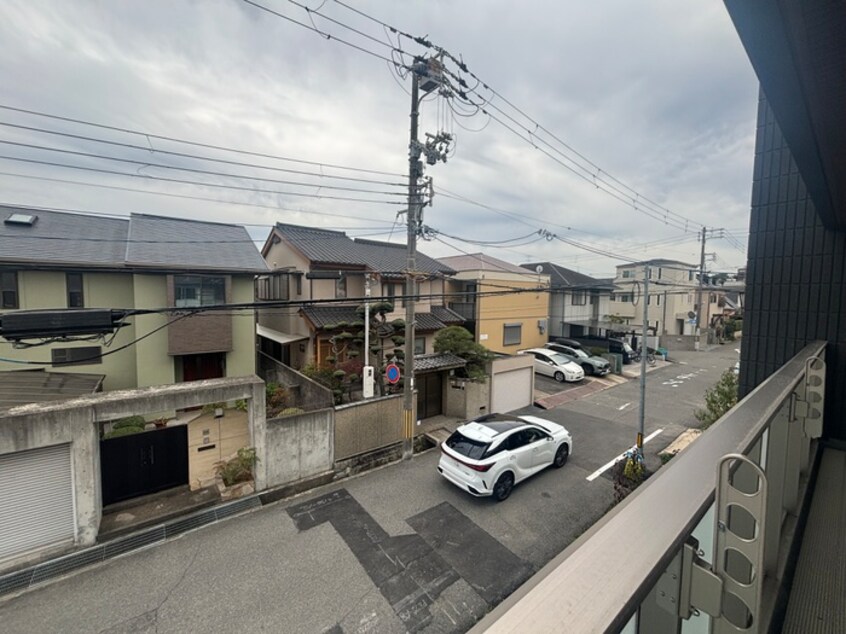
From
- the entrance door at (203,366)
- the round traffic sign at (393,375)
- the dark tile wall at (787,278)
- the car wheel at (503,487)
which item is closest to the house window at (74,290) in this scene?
the entrance door at (203,366)

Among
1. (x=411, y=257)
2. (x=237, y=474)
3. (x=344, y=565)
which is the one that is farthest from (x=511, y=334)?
(x=344, y=565)

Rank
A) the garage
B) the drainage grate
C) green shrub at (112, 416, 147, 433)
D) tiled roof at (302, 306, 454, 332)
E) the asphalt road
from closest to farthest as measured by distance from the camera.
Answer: the asphalt road
the drainage grate
green shrub at (112, 416, 147, 433)
the garage
tiled roof at (302, 306, 454, 332)

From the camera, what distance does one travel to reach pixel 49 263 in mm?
9648

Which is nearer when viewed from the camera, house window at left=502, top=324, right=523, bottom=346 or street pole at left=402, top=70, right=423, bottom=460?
street pole at left=402, top=70, right=423, bottom=460

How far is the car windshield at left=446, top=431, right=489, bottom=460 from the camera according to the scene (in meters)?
7.45

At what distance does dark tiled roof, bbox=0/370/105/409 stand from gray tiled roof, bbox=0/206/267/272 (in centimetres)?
292

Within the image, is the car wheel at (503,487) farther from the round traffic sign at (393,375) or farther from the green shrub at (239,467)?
the green shrub at (239,467)

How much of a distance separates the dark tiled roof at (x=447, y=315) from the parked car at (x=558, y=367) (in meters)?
3.66

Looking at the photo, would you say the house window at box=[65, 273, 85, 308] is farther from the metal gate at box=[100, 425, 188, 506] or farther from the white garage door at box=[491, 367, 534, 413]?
the white garage door at box=[491, 367, 534, 413]

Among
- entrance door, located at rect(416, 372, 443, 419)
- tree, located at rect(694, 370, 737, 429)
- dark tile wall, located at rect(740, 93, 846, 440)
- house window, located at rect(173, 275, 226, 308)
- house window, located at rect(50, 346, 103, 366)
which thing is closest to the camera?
dark tile wall, located at rect(740, 93, 846, 440)

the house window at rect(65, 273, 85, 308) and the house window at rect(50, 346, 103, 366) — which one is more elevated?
the house window at rect(65, 273, 85, 308)

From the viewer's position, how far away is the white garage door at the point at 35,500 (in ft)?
18.3

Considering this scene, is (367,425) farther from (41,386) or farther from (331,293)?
(41,386)

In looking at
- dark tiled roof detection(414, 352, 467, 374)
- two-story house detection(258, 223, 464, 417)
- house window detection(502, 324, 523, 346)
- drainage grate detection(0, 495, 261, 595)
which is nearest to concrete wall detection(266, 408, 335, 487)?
drainage grate detection(0, 495, 261, 595)
